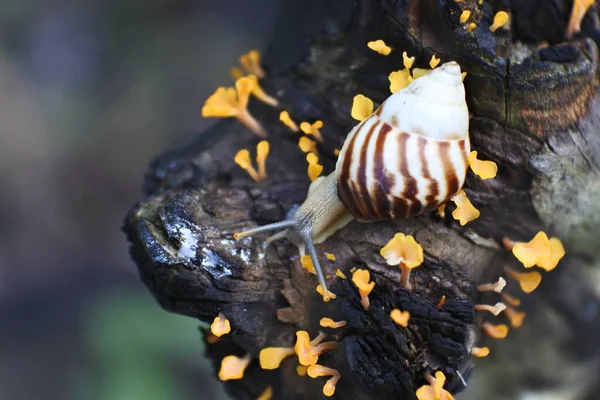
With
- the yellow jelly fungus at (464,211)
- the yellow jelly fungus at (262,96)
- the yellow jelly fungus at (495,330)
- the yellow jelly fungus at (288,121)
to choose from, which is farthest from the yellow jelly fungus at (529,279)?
the yellow jelly fungus at (262,96)

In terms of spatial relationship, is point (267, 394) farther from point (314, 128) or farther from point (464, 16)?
point (464, 16)

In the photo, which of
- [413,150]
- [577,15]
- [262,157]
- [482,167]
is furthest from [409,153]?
[577,15]

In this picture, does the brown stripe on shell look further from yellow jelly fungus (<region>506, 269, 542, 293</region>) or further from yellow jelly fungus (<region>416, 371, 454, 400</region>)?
yellow jelly fungus (<region>416, 371, 454, 400</region>)

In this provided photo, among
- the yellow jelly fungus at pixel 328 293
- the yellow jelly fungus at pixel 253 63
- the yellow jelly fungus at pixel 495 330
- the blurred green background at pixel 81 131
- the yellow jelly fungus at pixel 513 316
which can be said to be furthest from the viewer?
the blurred green background at pixel 81 131

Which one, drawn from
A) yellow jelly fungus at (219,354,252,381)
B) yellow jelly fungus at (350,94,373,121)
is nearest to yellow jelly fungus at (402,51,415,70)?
yellow jelly fungus at (350,94,373,121)

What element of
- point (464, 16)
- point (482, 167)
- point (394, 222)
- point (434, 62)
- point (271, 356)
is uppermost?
point (464, 16)

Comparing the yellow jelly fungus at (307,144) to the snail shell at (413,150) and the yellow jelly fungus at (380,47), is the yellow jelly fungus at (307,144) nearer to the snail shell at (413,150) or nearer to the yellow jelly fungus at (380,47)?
the snail shell at (413,150)

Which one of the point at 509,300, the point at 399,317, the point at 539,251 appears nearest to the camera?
the point at 399,317
